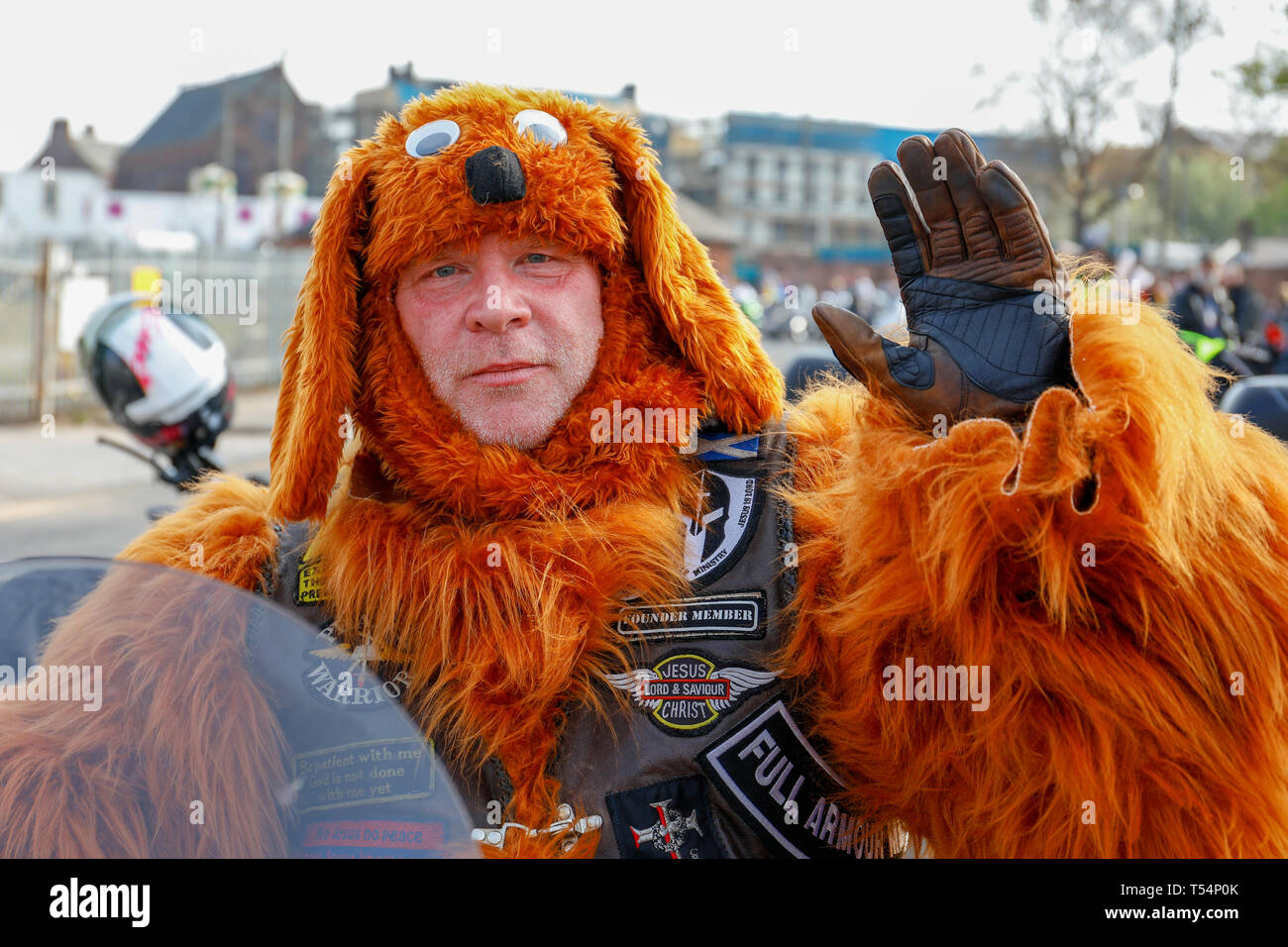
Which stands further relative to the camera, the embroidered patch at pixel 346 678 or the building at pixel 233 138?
the building at pixel 233 138

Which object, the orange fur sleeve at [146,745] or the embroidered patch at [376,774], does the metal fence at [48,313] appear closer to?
the orange fur sleeve at [146,745]

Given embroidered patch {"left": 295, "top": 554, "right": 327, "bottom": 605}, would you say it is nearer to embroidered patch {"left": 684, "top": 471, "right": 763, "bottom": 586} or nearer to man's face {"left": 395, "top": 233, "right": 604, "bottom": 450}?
man's face {"left": 395, "top": 233, "right": 604, "bottom": 450}

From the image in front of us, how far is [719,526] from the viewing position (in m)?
1.88

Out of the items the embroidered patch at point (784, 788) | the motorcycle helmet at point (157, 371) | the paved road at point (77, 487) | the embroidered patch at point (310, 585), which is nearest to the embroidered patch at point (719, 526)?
the embroidered patch at point (784, 788)

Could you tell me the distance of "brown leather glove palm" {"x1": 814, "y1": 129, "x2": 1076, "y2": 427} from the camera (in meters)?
1.55

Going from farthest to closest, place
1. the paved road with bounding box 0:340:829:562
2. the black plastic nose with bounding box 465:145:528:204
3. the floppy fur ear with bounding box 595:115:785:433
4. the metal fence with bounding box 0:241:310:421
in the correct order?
the metal fence with bounding box 0:241:310:421 < the paved road with bounding box 0:340:829:562 < the floppy fur ear with bounding box 595:115:785:433 < the black plastic nose with bounding box 465:145:528:204

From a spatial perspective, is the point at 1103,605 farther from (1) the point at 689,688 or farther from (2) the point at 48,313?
(2) the point at 48,313

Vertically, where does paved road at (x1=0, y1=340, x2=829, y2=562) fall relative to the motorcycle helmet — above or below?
below

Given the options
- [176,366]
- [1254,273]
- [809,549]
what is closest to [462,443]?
[809,549]

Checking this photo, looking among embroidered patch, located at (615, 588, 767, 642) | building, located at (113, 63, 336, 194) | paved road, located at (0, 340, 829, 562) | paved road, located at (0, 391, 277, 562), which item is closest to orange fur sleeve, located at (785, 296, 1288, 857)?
embroidered patch, located at (615, 588, 767, 642)

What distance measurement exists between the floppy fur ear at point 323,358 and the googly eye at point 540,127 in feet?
0.93

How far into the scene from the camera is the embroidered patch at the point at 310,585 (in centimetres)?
189

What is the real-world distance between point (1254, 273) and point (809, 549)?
146 ft

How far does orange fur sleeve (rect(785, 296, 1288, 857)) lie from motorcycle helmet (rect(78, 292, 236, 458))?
2732mm
